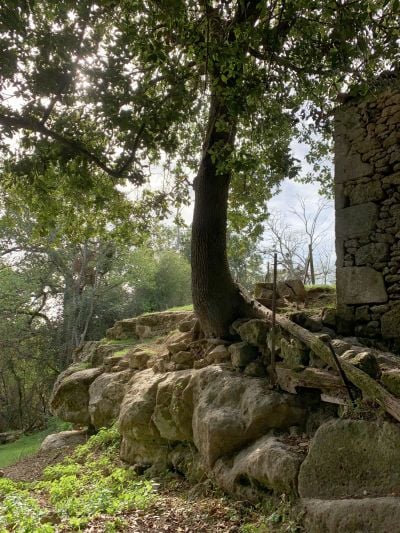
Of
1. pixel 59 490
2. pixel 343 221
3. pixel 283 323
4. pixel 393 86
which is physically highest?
pixel 393 86

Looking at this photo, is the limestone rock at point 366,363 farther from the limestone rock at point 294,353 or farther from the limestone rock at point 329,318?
the limestone rock at point 329,318

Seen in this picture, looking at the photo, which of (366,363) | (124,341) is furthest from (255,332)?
(124,341)

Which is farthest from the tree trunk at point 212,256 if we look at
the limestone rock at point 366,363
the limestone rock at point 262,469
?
the limestone rock at point 366,363

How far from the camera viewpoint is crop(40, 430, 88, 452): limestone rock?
9.42 meters

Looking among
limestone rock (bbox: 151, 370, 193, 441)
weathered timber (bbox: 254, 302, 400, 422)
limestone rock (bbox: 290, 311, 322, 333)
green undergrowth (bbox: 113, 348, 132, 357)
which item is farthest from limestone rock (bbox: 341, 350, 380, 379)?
green undergrowth (bbox: 113, 348, 132, 357)

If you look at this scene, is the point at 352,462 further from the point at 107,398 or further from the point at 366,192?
the point at 107,398

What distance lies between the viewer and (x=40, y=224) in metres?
7.68

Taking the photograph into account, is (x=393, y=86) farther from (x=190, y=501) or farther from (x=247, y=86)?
(x=190, y=501)

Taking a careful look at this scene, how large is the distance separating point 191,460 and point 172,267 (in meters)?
19.3

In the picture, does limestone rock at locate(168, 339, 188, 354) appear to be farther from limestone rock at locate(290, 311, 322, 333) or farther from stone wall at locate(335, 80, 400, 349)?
stone wall at locate(335, 80, 400, 349)

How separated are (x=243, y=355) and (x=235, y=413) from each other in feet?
3.26

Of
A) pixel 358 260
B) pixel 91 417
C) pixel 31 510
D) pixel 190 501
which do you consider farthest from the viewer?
pixel 91 417

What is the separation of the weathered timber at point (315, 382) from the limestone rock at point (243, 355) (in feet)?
2.35

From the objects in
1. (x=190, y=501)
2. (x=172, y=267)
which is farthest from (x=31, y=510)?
(x=172, y=267)
